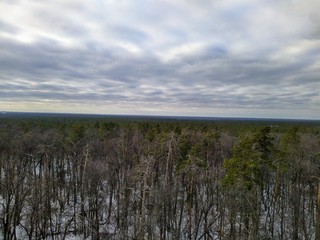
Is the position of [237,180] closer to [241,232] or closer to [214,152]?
[241,232]

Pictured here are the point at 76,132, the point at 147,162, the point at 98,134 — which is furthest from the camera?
the point at 98,134

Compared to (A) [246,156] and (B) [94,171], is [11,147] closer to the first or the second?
(B) [94,171]

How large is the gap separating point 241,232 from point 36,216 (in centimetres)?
1549

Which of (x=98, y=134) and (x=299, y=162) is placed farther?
(x=98, y=134)

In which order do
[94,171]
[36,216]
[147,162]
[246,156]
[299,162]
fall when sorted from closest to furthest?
[147,162] < [36,216] < [246,156] < [94,171] < [299,162]

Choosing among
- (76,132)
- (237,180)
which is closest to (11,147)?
(76,132)

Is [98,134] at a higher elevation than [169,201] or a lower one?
higher

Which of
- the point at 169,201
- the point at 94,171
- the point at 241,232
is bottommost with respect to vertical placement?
the point at 241,232

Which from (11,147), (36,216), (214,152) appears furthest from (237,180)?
(11,147)

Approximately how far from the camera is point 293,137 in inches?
1501

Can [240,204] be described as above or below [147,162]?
below

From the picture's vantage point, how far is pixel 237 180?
22.9m

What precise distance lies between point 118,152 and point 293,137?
950 inches

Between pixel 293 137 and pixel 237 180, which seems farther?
pixel 293 137
